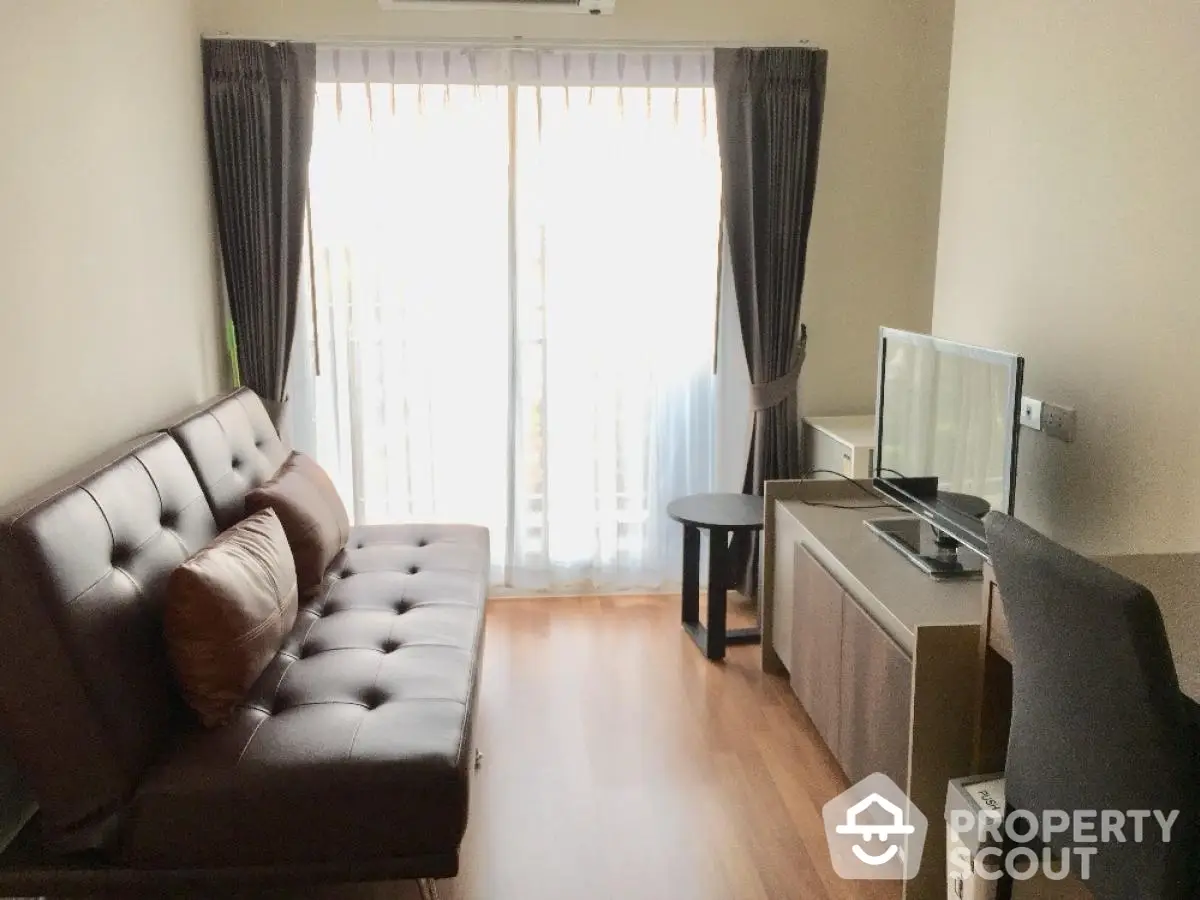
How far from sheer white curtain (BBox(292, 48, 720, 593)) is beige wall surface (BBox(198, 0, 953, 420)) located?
112 mm

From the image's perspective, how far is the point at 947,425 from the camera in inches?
102

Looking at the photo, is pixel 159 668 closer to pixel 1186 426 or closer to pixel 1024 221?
pixel 1186 426

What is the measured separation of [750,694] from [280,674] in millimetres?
1531

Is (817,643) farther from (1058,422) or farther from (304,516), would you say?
(304,516)

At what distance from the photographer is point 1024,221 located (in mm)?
2750

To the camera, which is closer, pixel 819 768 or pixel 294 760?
pixel 294 760

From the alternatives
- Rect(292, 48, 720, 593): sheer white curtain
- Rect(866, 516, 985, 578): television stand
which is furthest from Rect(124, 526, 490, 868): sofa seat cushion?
Rect(292, 48, 720, 593): sheer white curtain

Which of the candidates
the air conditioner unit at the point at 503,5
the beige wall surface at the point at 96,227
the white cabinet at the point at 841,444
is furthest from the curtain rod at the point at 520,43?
the white cabinet at the point at 841,444

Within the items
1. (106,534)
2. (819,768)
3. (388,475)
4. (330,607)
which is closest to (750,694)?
(819,768)

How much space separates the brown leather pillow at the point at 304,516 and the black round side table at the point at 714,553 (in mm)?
1167

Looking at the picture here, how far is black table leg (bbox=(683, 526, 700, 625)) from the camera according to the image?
3508 mm

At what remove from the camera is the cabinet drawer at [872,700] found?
2.16 meters

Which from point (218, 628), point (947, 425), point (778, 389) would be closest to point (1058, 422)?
point (947, 425)

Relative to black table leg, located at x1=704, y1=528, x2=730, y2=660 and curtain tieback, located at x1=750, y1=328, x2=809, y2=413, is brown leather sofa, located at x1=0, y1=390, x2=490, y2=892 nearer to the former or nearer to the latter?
black table leg, located at x1=704, y1=528, x2=730, y2=660
